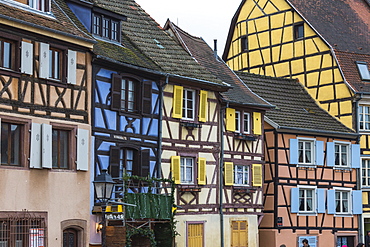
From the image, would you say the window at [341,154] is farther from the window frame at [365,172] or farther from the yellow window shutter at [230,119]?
the yellow window shutter at [230,119]

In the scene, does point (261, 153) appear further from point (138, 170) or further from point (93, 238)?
point (93, 238)

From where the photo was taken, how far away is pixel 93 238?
25.8 meters

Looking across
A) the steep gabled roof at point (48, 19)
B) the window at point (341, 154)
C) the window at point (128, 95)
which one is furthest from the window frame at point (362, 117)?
the steep gabled roof at point (48, 19)

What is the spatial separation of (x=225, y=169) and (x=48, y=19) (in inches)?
451

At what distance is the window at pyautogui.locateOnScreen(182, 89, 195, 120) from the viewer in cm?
3145

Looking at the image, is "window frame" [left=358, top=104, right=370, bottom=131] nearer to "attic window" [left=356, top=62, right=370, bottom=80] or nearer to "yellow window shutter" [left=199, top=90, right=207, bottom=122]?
"attic window" [left=356, top=62, right=370, bottom=80]

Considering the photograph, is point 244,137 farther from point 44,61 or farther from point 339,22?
point 339,22

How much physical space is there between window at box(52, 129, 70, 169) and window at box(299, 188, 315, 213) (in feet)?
52.7

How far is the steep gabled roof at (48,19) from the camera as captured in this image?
23.1 m

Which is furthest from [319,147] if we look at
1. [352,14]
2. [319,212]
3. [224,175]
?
[352,14]

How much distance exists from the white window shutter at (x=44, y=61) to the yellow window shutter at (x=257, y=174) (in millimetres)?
13426

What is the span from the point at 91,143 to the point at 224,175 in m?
8.66

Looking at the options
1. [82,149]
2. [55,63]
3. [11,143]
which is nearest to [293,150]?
[82,149]

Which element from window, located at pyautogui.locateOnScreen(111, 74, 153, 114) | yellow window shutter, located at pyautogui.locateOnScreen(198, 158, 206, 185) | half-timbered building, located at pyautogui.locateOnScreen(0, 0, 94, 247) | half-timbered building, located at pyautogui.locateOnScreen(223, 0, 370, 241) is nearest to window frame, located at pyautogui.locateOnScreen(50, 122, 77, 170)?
half-timbered building, located at pyautogui.locateOnScreen(0, 0, 94, 247)
